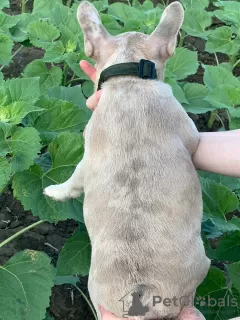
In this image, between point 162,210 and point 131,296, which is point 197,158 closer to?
point 162,210

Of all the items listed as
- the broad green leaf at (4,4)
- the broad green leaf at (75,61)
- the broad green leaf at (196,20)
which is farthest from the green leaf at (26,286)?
the broad green leaf at (196,20)

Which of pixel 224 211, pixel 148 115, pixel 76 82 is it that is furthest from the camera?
pixel 76 82

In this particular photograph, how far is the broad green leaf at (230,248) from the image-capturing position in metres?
2.60

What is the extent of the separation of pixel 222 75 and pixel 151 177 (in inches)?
62.8

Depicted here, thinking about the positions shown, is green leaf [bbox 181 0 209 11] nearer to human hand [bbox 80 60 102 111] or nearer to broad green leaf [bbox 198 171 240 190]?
broad green leaf [bbox 198 171 240 190]

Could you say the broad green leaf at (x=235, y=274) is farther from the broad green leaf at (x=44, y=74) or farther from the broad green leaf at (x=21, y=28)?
the broad green leaf at (x=21, y=28)

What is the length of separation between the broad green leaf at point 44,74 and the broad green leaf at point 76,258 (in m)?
1.14

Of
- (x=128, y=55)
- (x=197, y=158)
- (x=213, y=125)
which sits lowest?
(x=213, y=125)

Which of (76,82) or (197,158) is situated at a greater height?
(197,158)

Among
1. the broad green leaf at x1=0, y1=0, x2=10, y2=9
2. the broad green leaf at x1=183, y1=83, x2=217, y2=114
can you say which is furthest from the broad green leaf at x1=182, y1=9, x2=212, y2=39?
the broad green leaf at x1=0, y1=0, x2=10, y2=9

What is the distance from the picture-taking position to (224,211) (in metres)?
2.62

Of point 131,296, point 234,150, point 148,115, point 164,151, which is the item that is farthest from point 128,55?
point 131,296

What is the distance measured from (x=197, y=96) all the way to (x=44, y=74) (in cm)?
93

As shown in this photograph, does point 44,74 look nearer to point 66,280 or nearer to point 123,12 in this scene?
point 123,12
